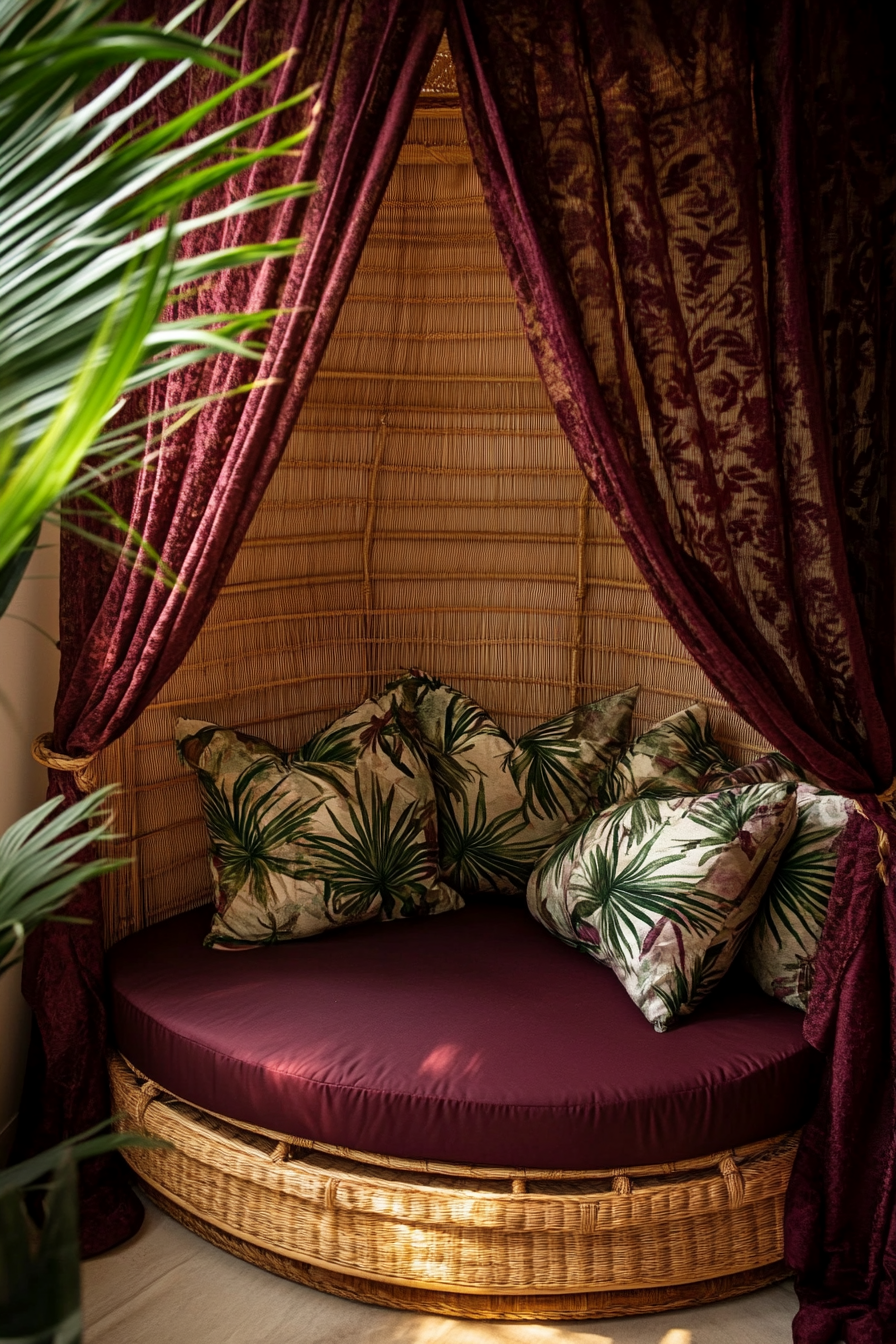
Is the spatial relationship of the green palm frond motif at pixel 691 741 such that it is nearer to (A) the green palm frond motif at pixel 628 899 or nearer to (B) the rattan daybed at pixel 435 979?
(B) the rattan daybed at pixel 435 979

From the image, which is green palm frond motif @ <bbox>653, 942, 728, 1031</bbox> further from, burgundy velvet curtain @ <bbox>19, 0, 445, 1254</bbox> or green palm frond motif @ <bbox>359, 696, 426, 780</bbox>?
burgundy velvet curtain @ <bbox>19, 0, 445, 1254</bbox>

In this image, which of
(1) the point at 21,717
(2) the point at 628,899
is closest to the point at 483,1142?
(2) the point at 628,899

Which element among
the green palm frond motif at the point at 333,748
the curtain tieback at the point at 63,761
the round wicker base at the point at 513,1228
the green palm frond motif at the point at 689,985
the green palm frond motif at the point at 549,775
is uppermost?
the curtain tieback at the point at 63,761

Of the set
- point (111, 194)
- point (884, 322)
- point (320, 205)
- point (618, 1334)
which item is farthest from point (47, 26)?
point (618, 1334)

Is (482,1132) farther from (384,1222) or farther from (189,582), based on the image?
(189,582)

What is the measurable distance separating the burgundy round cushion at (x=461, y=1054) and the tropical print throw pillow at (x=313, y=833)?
111 millimetres

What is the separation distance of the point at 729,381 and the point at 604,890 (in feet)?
3.28

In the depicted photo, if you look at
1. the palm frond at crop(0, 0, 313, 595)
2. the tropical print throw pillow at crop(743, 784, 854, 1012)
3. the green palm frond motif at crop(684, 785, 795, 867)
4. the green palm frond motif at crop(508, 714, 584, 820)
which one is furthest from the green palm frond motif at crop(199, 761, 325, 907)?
the palm frond at crop(0, 0, 313, 595)

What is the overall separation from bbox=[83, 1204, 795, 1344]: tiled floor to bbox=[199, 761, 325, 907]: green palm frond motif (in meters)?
0.71

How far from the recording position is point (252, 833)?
2.50 meters

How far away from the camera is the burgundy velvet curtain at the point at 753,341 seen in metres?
1.79

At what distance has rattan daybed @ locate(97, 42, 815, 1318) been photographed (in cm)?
194

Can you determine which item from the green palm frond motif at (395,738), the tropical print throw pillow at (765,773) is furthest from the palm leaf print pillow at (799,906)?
the green palm frond motif at (395,738)

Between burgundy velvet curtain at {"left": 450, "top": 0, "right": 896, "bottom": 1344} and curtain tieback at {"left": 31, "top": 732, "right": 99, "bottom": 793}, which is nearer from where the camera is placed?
burgundy velvet curtain at {"left": 450, "top": 0, "right": 896, "bottom": 1344}
